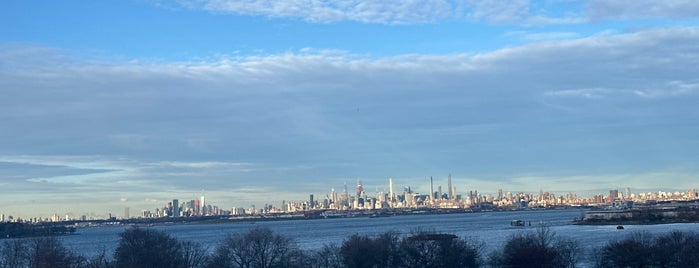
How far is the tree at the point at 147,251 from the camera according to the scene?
1692 inches

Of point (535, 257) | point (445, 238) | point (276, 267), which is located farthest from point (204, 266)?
point (535, 257)

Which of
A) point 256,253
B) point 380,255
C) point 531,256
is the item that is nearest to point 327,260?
point 380,255

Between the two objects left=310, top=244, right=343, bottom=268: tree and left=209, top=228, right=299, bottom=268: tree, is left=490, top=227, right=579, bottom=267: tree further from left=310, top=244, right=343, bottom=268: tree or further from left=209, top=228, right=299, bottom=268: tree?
left=209, top=228, right=299, bottom=268: tree

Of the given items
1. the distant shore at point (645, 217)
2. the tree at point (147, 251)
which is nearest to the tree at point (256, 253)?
the tree at point (147, 251)

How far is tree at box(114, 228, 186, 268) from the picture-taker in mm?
42969

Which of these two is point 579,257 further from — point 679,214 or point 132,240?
point 679,214

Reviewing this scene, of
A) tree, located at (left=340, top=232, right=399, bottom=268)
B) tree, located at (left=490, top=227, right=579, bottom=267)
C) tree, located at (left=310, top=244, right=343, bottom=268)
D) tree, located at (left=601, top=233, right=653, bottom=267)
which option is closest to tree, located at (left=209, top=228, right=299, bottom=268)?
tree, located at (left=310, top=244, right=343, bottom=268)

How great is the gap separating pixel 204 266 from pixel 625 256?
1861 centimetres

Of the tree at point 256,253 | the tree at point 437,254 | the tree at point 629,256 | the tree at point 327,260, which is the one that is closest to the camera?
the tree at point 629,256

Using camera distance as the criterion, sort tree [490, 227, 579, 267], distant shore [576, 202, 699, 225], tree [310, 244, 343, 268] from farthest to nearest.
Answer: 1. distant shore [576, 202, 699, 225]
2. tree [310, 244, 343, 268]
3. tree [490, 227, 579, 267]

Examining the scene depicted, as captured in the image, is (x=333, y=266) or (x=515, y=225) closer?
(x=333, y=266)

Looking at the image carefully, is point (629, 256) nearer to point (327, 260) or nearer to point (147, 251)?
point (327, 260)

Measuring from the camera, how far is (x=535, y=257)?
42062 millimetres

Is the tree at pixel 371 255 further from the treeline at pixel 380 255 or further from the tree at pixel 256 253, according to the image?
the tree at pixel 256 253
